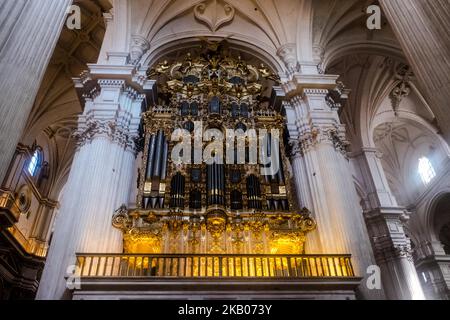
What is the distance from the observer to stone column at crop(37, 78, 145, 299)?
7.77 m

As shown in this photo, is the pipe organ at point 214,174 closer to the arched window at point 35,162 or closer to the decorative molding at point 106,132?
the decorative molding at point 106,132

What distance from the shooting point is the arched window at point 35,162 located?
17.9m

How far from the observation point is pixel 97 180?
882 cm

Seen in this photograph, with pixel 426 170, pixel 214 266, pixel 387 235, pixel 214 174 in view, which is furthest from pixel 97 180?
pixel 426 170

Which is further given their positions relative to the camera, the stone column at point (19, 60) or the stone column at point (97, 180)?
the stone column at point (97, 180)

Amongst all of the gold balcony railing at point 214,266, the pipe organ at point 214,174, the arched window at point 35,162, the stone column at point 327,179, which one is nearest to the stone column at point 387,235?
the stone column at point 327,179

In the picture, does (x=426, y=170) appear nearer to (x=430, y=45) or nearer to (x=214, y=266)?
(x=430, y=45)

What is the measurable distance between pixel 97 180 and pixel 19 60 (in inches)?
156

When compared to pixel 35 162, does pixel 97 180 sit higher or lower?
lower

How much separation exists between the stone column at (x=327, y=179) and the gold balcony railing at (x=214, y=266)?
74 centimetres

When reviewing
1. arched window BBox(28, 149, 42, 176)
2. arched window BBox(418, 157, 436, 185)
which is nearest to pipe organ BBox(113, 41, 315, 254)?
arched window BBox(28, 149, 42, 176)

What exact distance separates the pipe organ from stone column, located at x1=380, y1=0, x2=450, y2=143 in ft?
14.1

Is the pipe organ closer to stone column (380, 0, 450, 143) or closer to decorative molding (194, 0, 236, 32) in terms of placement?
decorative molding (194, 0, 236, 32)

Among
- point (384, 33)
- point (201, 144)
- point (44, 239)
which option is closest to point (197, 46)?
point (201, 144)
